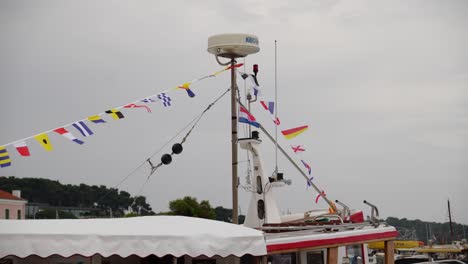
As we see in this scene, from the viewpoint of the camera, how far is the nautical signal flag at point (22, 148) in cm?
1562

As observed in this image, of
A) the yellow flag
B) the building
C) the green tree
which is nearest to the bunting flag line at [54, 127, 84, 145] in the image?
the yellow flag

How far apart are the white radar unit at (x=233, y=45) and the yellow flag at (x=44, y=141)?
5.62 m

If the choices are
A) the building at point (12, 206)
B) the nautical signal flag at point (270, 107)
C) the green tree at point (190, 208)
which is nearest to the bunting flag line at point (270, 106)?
the nautical signal flag at point (270, 107)

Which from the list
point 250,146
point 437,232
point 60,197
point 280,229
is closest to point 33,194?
point 60,197

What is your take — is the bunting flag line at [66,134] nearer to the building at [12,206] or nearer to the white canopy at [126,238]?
the white canopy at [126,238]

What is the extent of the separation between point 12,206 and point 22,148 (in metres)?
48.1

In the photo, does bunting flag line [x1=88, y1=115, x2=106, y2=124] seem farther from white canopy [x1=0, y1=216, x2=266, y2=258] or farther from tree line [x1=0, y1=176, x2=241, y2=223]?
tree line [x1=0, y1=176, x2=241, y2=223]

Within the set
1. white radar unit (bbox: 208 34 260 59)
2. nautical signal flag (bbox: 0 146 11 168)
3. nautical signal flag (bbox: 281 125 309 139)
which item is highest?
white radar unit (bbox: 208 34 260 59)

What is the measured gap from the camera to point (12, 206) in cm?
6184

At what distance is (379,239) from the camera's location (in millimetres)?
18453

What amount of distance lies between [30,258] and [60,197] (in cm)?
3991

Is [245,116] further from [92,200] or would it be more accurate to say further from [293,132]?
[92,200]

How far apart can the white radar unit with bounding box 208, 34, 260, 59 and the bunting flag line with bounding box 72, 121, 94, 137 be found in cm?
449

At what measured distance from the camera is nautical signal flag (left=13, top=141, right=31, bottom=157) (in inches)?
615
